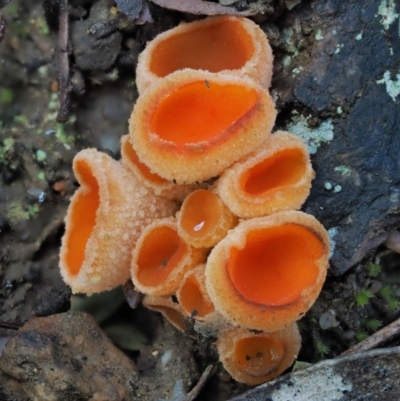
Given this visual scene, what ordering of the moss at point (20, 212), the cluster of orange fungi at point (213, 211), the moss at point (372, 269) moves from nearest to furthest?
1. the cluster of orange fungi at point (213, 211)
2. the moss at point (372, 269)
3. the moss at point (20, 212)

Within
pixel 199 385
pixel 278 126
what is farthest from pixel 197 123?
pixel 199 385

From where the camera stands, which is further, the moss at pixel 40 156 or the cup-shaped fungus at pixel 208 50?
the moss at pixel 40 156

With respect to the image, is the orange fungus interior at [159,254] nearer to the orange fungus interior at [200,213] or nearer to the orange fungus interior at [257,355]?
the orange fungus interior at [200,213]

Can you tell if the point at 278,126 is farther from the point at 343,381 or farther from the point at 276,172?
the point at 343,381

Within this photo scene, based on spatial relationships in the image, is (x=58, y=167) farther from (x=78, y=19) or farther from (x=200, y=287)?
(x=200, y=287)

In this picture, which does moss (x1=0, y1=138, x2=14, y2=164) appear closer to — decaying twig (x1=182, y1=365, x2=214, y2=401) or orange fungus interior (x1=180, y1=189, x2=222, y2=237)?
orange fungus interior (x1=180, y1=189, x2=222, y2=237)

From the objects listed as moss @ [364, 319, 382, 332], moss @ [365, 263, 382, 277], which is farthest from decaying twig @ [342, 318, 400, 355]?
moss @ [365, 263, 382, 277]

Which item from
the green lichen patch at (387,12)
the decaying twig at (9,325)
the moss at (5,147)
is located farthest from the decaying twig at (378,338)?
the moss at (5,147)
